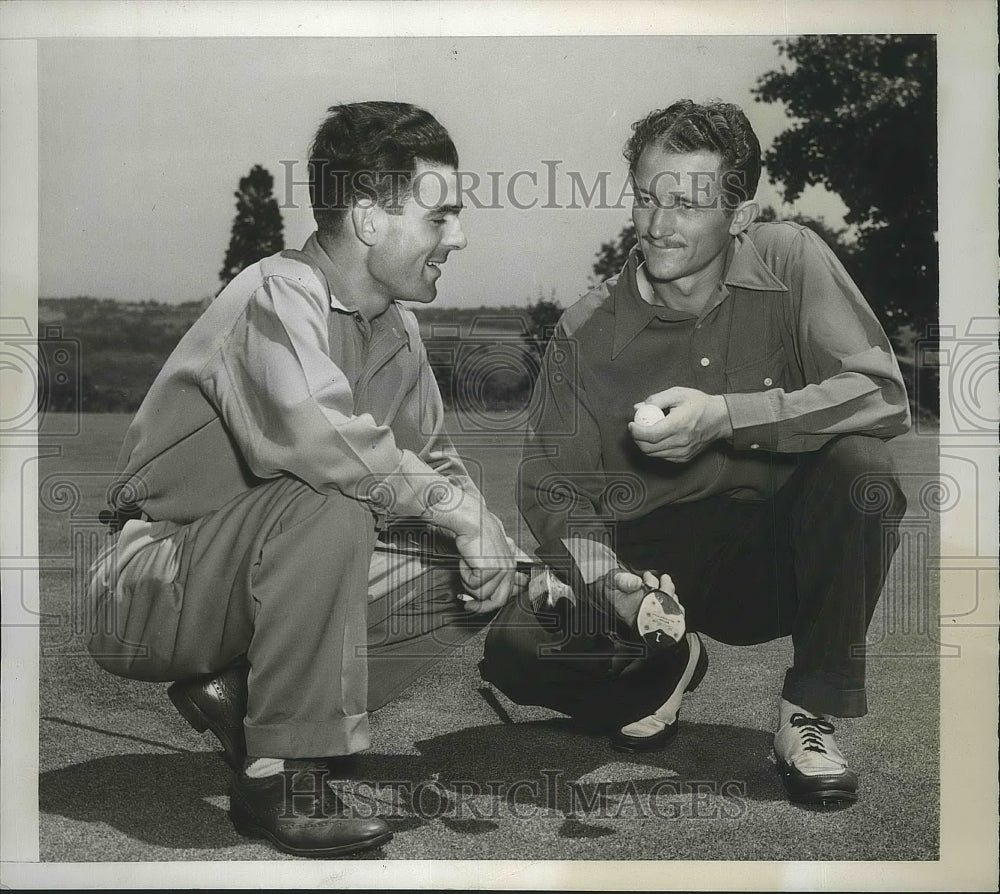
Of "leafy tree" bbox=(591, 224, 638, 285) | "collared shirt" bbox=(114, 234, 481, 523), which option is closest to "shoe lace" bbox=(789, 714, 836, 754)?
"collared shirt" bbox=(114, 234, 481, 523)

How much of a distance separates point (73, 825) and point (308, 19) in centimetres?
238

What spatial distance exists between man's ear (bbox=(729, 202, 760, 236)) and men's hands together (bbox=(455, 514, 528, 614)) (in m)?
1.04

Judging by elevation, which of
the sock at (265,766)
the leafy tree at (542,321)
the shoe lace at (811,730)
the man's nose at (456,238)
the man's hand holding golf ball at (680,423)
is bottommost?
the sock at (265,766)

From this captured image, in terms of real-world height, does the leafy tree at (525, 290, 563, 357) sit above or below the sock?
above

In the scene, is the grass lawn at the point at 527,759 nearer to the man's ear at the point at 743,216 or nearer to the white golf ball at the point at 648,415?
the white golf ball at the point at 648,415

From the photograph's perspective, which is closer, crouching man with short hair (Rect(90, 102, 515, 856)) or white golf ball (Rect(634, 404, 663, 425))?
crouching man with short hair (Rect(90, 102, 515, 856))

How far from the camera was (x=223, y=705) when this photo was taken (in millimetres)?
3219

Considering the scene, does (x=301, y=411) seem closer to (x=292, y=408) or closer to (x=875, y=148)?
(x=292, y=408)

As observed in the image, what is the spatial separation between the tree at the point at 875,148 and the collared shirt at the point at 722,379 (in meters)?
0.12

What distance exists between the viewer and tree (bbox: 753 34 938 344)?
3289mm

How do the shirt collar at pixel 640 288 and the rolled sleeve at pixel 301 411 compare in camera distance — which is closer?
the rolled sleeve at pixel 301 411

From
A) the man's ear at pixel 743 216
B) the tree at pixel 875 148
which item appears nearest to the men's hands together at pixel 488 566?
the man's ear at pixel 743 216

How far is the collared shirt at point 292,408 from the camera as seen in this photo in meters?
3.13

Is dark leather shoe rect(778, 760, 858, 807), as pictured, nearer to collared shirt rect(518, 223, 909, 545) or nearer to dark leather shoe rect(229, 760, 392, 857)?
collared shirt rect(518, 223, 909, 545)
